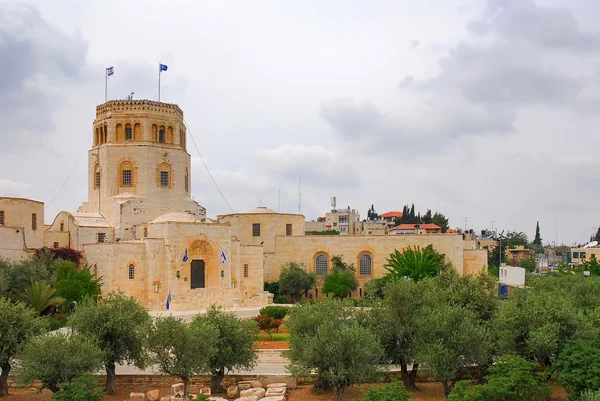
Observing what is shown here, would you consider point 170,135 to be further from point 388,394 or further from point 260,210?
point 388,394

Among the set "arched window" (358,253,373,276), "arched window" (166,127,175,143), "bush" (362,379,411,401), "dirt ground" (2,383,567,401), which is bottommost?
"dirt ground" (2,383,567,401)

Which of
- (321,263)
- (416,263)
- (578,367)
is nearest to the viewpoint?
(578,367)

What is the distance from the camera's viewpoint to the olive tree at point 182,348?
2267cm

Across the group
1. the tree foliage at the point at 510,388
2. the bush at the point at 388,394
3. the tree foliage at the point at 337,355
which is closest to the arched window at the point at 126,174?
the tree foliage at the point at 337,355

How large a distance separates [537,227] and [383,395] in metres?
124

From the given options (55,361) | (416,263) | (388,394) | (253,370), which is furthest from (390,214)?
(55,361)

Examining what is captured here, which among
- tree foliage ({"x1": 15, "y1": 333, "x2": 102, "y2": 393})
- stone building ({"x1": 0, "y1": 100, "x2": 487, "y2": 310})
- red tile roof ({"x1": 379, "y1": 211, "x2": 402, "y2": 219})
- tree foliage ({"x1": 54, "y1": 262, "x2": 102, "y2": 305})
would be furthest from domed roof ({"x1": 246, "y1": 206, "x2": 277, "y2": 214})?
red tile roof ({"x1": 379, "y1": 211, "x2": 402, "y2": 219})

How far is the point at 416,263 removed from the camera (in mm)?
46281

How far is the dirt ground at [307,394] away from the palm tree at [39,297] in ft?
27.5

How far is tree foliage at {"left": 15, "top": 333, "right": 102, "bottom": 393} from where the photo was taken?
71.8ft

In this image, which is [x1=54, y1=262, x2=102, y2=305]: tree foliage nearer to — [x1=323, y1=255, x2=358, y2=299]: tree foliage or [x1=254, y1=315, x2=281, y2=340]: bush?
[x1=254, y1=315, x2=281, y2=340]: bush

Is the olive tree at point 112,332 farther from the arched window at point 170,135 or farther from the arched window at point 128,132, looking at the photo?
the arched window at point 170,135

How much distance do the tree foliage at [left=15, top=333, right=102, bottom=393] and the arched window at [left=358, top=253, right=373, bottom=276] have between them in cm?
2917

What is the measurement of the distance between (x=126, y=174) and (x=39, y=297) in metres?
15.4
